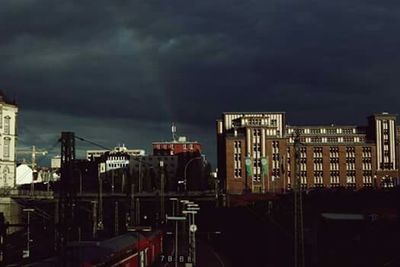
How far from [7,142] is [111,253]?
4240 inches

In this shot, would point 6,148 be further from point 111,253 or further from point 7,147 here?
point 111,253

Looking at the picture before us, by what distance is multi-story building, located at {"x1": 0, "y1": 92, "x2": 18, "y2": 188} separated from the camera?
5709 inches

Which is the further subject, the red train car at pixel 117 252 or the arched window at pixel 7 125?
the arched window at pixel 7 125

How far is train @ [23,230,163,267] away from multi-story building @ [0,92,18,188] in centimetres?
8130

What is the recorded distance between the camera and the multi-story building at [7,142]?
5709 inches

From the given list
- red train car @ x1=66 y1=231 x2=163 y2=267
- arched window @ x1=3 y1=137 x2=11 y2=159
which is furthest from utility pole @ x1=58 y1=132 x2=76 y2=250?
arched window @ x1=3 y1=137 x2=11 y2=159

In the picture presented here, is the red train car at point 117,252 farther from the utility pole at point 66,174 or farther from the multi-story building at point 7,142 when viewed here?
the multi-story building at point 7,142

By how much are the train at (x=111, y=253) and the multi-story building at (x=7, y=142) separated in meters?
81.3

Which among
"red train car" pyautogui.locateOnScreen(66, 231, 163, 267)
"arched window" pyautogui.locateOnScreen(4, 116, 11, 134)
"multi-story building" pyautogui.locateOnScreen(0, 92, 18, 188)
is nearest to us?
"red train car" pyautogui.locateOnScreen(66, 231, 163, 267)

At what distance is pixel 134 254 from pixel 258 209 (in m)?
56.7

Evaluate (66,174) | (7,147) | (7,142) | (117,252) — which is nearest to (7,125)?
(7,142)

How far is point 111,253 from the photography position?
46.2 meters

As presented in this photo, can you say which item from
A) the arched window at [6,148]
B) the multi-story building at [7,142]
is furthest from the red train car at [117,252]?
the arched window at [6,148]

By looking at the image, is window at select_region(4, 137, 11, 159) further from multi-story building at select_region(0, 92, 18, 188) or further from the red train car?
the red train car
